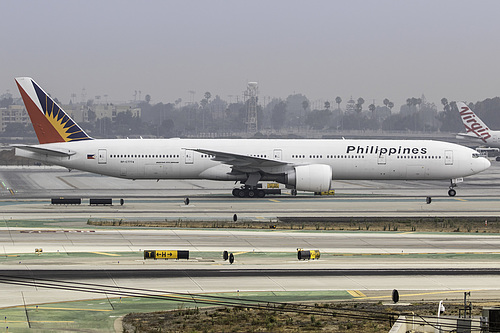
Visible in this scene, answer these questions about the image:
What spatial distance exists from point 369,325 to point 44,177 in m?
69.2

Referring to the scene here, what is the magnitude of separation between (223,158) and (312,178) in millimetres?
7602

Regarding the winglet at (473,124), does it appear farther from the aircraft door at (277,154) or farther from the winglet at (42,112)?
the winglet at (42,112)

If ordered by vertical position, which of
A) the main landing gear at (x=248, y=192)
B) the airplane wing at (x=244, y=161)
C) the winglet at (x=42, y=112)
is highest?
the winglet at (x=42, y=112)

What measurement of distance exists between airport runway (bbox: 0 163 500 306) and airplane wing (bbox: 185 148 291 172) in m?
2.85

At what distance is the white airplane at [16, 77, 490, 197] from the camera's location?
62.0 metres

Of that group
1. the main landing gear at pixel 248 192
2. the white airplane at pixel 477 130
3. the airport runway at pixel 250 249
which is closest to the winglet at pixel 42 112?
the airport runway at pixel 250 249

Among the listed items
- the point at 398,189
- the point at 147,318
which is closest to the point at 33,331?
the point at 147,318

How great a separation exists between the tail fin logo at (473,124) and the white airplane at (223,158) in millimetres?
66120

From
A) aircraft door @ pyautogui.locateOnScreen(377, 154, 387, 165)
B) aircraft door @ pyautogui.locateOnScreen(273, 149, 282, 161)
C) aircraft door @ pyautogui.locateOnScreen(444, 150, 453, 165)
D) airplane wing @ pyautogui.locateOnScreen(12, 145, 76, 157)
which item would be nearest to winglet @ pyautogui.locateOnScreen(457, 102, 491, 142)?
aircraft door @ pyautogui.locateOnScreen(444, 150, 453, 165)

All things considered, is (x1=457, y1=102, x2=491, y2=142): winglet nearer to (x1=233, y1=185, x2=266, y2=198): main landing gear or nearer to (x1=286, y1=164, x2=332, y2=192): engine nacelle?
(x1=233, y1=185, x2=266, y2=198): main landing gear

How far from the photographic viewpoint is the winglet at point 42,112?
205 feet

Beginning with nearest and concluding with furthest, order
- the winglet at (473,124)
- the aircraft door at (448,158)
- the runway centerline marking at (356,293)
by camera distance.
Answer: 1. the runway centerline marking at (356,293)
2. the aircraft door at (448,158)
3. the winglet at (473,124)

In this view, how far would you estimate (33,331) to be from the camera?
23.3m

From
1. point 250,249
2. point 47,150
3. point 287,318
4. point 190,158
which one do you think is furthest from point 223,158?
point 287,318
